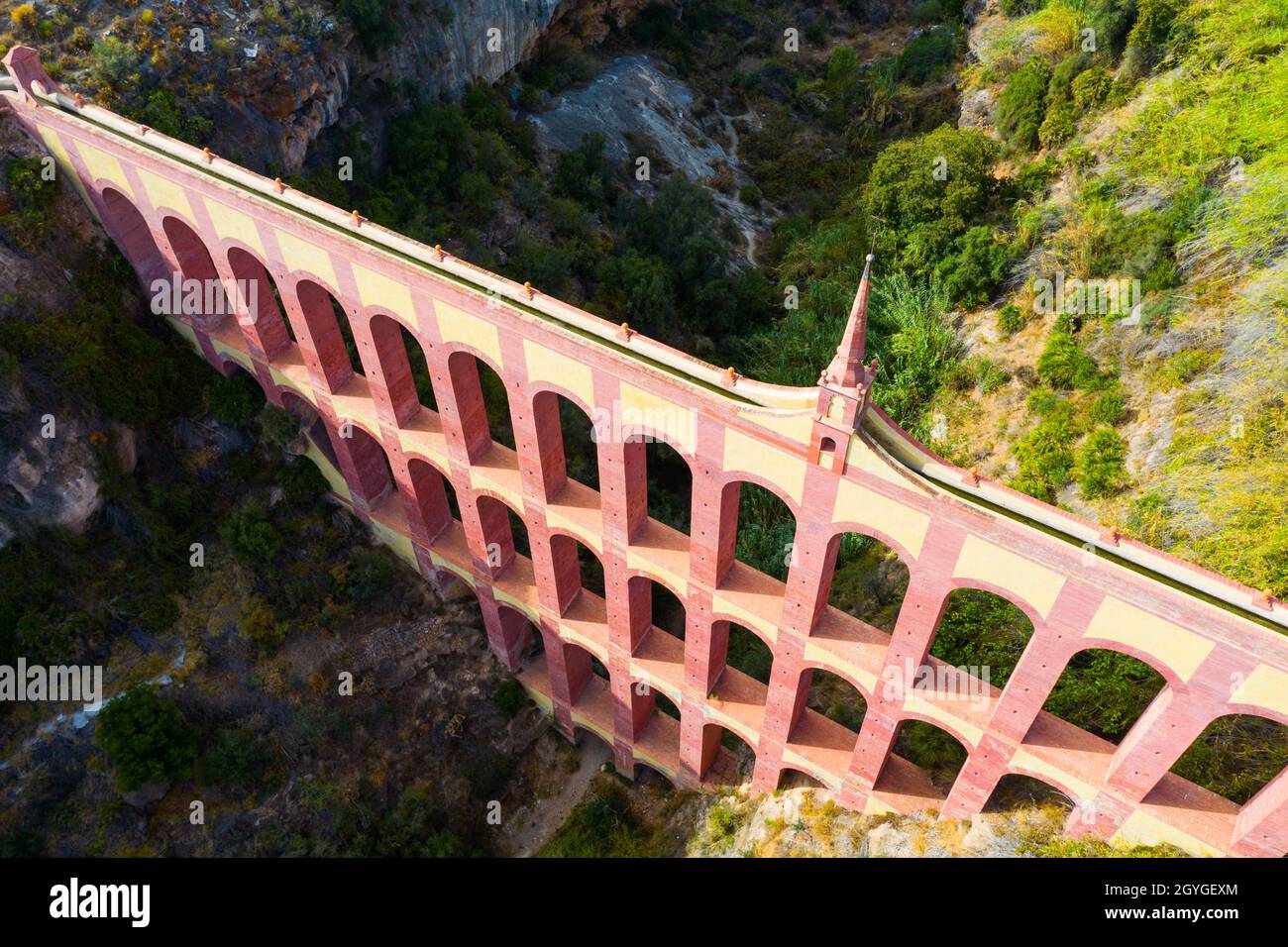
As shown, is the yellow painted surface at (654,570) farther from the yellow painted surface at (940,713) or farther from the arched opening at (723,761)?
the arched opening at (723,761)

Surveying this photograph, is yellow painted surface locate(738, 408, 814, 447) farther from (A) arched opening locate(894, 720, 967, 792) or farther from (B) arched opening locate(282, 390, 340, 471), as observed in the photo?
(B) arched opening locate(282, 390, 340, 471)

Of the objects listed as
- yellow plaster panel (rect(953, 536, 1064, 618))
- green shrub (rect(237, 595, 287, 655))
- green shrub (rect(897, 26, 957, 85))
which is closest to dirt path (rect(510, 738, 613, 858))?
green shrub (rect(237, 595, 287, 655))

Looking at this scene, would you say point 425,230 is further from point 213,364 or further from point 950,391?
point 950,391

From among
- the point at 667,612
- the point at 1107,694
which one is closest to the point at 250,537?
the point at 667,612

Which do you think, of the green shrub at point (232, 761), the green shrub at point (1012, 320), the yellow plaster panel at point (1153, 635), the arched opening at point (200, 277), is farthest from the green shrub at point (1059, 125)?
the green shrub at point (232, 761)

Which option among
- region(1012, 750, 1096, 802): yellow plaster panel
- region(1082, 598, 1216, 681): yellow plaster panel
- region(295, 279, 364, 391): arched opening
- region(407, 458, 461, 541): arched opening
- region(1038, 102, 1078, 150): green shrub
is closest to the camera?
region(1082, 598, 1216, 681): yellow plaster panel
